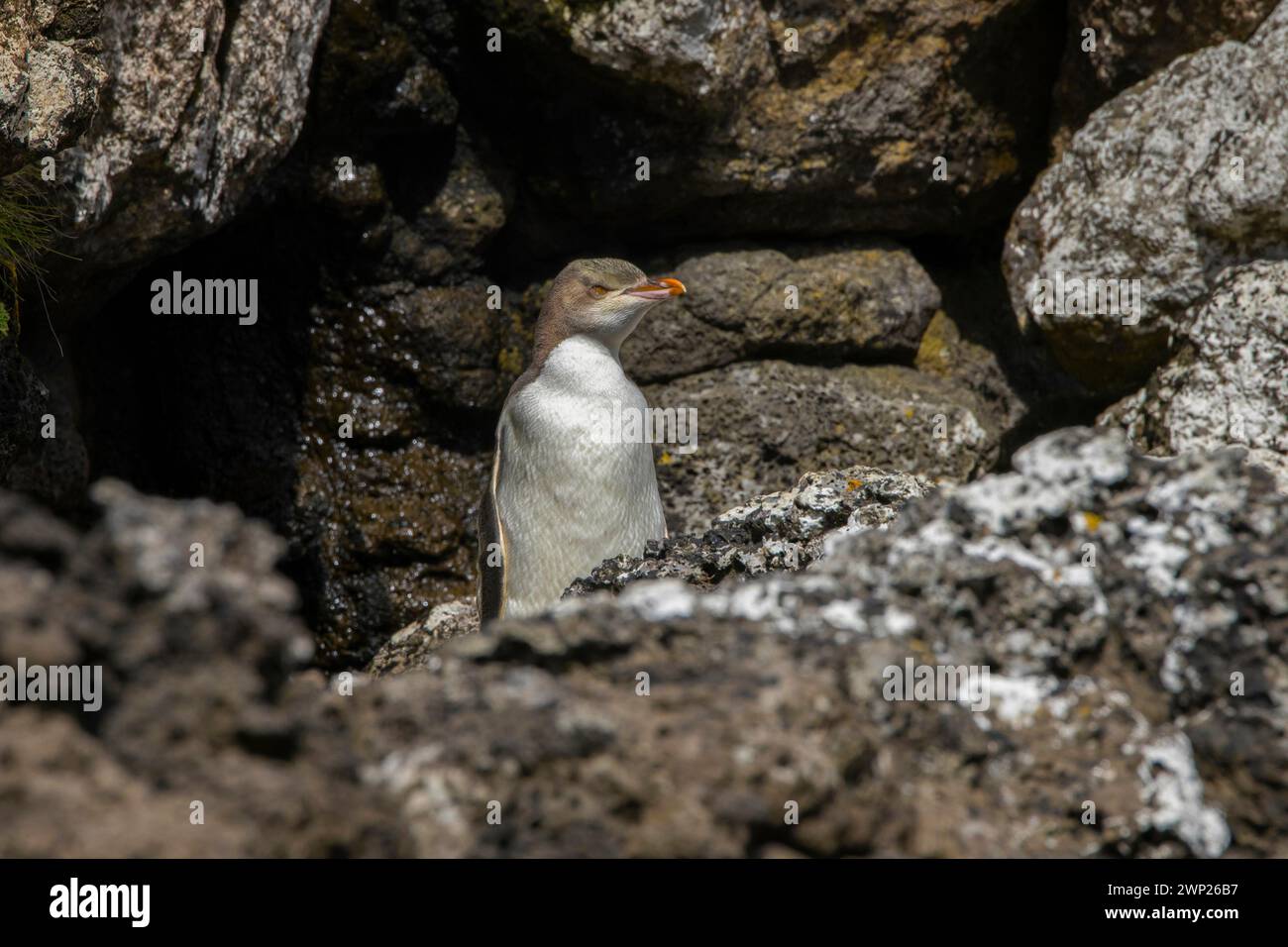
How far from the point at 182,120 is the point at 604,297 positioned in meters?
2.15

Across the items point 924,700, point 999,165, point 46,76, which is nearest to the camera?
point 924,700

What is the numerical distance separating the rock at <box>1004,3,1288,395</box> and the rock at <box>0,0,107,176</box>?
4.64 meters

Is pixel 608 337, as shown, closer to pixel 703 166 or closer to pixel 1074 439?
pixel 703 166

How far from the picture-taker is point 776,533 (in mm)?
4969

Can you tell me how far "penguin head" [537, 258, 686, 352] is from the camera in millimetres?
7176

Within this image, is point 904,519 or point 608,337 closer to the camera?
point 904,519

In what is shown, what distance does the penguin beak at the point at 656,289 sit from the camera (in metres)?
7.12

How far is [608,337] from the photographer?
737 cm

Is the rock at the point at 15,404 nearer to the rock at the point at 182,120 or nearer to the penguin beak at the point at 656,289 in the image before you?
the rock at the point at 182,120

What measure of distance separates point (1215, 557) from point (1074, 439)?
39 cm

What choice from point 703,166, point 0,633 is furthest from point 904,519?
point 703,166

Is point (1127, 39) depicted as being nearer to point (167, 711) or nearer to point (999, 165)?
point (999, 165)

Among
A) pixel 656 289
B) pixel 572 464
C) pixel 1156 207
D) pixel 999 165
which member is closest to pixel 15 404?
pixel 572 464

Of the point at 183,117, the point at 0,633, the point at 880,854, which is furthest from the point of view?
the point at 183,117
